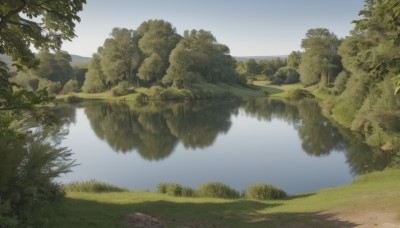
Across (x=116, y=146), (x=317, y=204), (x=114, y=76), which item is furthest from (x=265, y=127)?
(x=114, y=76)

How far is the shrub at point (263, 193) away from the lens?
65.8 feet

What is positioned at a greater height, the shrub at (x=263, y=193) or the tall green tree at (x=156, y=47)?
the tall green tree at (x=156, y=47)

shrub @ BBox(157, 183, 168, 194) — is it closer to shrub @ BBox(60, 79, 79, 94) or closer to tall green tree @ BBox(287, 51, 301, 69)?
shrub @ BBox(60, 79, 79, 94)

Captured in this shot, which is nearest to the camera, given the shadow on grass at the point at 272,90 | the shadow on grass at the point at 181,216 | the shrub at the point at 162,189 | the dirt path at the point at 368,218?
the shadow on grass at the point at 181,216

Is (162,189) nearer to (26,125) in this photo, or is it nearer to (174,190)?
(174,190)

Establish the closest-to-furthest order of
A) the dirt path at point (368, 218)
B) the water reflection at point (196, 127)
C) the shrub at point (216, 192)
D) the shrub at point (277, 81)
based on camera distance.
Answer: the dirt path at point (368, 218)
the shrub at point (216, 192)
the water reflection at point (196, 127)
the shrub at point (277, 81)

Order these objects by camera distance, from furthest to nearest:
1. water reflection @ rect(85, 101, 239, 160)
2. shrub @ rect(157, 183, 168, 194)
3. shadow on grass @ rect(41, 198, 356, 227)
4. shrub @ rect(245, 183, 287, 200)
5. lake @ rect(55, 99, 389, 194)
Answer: water reflection @ rect(85, 101, 239, 160)
lake @ rect(55, 99, 389, 194)
shrub @ rect(157, 183, 168, 194)
shrub @ rect(245, 183, 287, 200)
shadow on grass @ rect(41, 198, 356, 227)

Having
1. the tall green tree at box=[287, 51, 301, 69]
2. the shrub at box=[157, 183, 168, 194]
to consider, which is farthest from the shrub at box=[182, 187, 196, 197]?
the tall green tree at box=[287, 51, 301, 69]

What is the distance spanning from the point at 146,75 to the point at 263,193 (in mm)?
76511

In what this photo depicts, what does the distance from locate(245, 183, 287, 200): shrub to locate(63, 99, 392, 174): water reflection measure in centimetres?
1106

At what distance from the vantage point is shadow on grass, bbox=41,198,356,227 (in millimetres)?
10042

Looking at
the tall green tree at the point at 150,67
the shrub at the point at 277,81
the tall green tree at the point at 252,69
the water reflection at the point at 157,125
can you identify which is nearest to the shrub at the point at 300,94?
the water reflection at the point at 157,125

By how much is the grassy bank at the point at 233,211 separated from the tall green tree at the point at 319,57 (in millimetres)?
82856

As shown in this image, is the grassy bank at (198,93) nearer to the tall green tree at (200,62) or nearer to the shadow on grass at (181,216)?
the tall green tree at (200,62)
